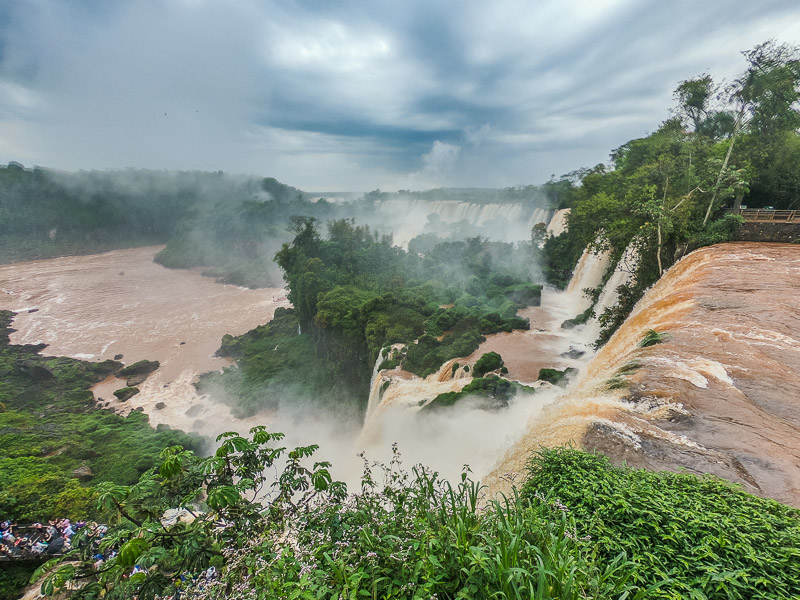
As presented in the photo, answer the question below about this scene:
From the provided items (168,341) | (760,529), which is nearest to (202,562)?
(760,529)

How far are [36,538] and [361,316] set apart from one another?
1664 cm

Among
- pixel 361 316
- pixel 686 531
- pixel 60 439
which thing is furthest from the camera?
pixel 361 316

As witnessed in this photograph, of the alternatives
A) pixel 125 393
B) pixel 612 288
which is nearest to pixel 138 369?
pixel 125 393

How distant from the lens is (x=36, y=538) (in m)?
8.75

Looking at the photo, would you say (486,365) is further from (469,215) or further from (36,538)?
(469,215)

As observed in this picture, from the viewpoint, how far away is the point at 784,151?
17.2m

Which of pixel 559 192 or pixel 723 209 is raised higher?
pixel 559 192

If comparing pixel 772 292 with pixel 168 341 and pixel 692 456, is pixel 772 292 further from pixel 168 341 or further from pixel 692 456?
pixel 168 341

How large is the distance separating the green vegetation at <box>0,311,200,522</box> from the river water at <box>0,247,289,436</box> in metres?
1.85

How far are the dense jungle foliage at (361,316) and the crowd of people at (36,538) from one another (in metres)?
12.0

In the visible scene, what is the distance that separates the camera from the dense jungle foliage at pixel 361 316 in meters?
20.2

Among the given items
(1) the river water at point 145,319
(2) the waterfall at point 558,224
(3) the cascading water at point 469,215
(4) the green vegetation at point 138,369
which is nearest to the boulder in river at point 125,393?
(1) the river water at point 145,319

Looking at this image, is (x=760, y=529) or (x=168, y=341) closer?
(x=760, y=529)

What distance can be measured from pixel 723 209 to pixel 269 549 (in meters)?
23.7
